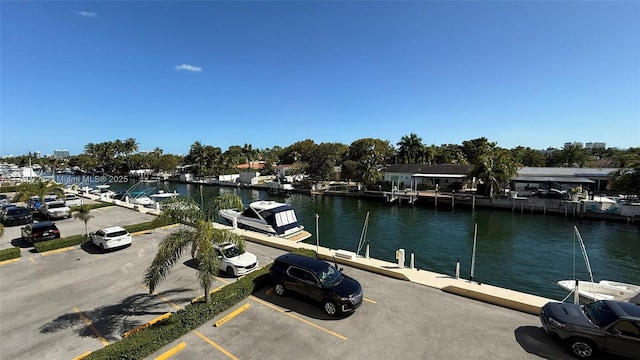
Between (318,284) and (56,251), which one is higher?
(318,284)

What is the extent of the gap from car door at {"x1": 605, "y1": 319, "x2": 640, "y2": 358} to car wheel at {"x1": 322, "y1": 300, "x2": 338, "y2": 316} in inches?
303

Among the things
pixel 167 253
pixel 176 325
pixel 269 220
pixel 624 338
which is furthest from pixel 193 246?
pixel 269 220

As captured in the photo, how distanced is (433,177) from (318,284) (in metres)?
52.7

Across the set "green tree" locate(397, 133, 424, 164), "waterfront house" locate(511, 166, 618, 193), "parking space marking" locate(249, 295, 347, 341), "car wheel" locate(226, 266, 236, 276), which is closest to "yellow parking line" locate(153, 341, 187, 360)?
"parking space marking" locate(249, 295, 347, 341)

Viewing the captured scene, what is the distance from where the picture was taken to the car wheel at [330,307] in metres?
10.5

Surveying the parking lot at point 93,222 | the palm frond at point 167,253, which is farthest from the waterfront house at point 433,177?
the palm frond at point 167,253

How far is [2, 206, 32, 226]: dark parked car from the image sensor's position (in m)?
26.3

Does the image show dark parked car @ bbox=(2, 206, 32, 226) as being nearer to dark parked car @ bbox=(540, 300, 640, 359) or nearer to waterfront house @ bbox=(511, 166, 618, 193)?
dark parked car @ bbox=(540, 300, 640, 359)

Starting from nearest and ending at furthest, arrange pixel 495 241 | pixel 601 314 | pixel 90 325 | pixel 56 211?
pixel 601 314
pixel 90 325
pixel 56 211
pixel 495 241

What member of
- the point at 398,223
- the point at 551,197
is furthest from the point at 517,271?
the point at 551,197

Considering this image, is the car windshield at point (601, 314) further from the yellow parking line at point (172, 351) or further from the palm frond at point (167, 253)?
the palm frond at point (167, 253)

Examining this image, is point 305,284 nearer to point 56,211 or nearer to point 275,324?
point 275,324

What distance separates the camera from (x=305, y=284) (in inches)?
442

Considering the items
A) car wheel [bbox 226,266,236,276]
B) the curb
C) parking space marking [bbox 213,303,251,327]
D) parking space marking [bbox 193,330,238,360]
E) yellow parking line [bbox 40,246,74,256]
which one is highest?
the curb
